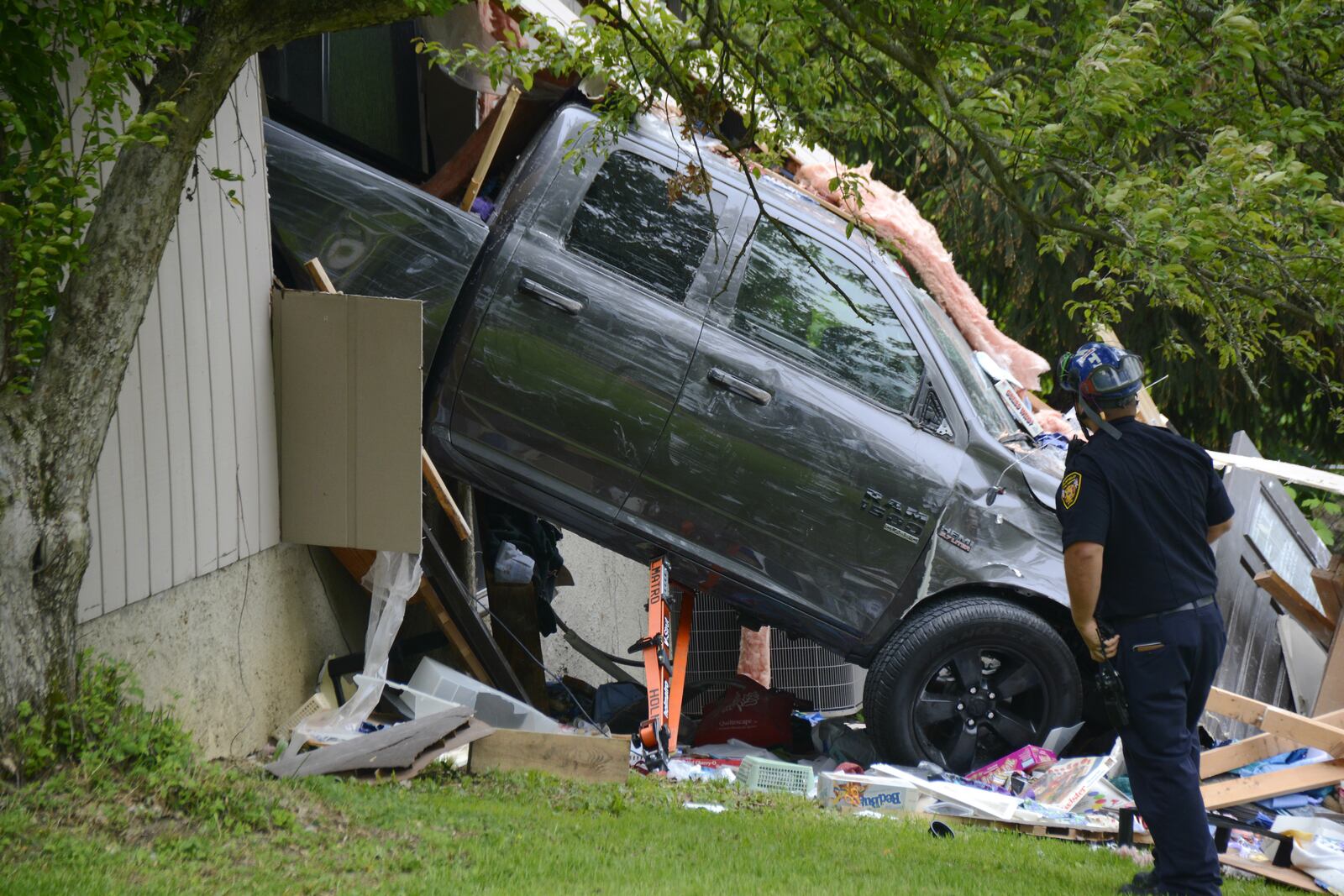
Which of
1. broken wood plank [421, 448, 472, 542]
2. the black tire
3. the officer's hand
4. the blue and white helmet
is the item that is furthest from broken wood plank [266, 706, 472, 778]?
the blue and white helmet

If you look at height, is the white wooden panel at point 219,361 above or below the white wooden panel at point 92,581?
above

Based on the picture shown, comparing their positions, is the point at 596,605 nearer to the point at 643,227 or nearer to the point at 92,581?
the point at 643,227

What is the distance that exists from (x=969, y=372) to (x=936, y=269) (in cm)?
69

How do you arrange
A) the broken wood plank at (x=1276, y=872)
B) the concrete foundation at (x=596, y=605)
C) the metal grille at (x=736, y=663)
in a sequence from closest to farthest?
the broken wood plank at (x=1276, y=872)
the metal grille at (x=736, y=663)
the concrete foundation at (x=596, y=605)

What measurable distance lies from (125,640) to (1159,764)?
3.43m

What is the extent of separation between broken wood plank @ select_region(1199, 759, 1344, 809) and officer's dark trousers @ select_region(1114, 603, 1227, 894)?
1.38 meters

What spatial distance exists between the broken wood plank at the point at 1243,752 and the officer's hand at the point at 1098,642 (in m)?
1.81

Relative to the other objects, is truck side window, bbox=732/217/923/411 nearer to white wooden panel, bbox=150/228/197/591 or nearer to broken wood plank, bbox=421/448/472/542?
broken wood plank, bbox=421/448/472/542

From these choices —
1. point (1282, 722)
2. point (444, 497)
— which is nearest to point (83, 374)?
point (444, 497)

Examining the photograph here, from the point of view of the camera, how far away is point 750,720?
279 inches

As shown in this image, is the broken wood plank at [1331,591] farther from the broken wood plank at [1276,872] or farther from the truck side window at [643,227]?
the truck side window at [643,227]

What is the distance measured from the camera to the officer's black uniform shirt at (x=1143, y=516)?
4.39 m

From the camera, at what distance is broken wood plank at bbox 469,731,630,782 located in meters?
5.48

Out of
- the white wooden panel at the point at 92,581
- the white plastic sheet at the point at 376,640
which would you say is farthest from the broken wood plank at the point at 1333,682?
the white wooden panel at the point at 92,581
